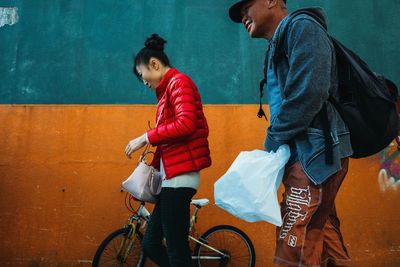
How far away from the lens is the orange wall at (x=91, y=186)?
171 inches

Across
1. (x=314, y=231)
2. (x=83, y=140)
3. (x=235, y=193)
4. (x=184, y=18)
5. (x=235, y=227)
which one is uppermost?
(x=184, y=18)

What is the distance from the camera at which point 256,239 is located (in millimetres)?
4391

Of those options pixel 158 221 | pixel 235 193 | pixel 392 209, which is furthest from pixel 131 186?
pixel 392 209

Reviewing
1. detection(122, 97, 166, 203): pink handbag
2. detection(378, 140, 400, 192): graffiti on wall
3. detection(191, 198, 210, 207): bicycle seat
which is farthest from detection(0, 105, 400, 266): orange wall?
detection(122, 97, 166, 203): pink handbag

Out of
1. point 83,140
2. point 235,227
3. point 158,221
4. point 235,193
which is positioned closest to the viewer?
point 235,193

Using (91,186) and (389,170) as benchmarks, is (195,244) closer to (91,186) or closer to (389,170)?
(91,186)

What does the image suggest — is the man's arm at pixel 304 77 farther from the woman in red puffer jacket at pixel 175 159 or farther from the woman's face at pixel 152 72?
the woman's face at pixel 152 72

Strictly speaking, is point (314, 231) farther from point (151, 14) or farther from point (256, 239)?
point (151, 14)

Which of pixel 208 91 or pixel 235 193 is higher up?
pixel 208 91

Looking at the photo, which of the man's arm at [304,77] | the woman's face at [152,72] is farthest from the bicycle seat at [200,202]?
the man's arm at [304,77]

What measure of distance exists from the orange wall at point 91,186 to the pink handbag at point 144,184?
1601mm

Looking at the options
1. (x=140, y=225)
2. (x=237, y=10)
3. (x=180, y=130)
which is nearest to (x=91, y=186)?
(x=140, y=225)

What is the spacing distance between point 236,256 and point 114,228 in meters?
1.37

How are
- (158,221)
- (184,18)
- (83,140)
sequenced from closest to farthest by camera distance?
(158,221), (83,140), (184,18)
